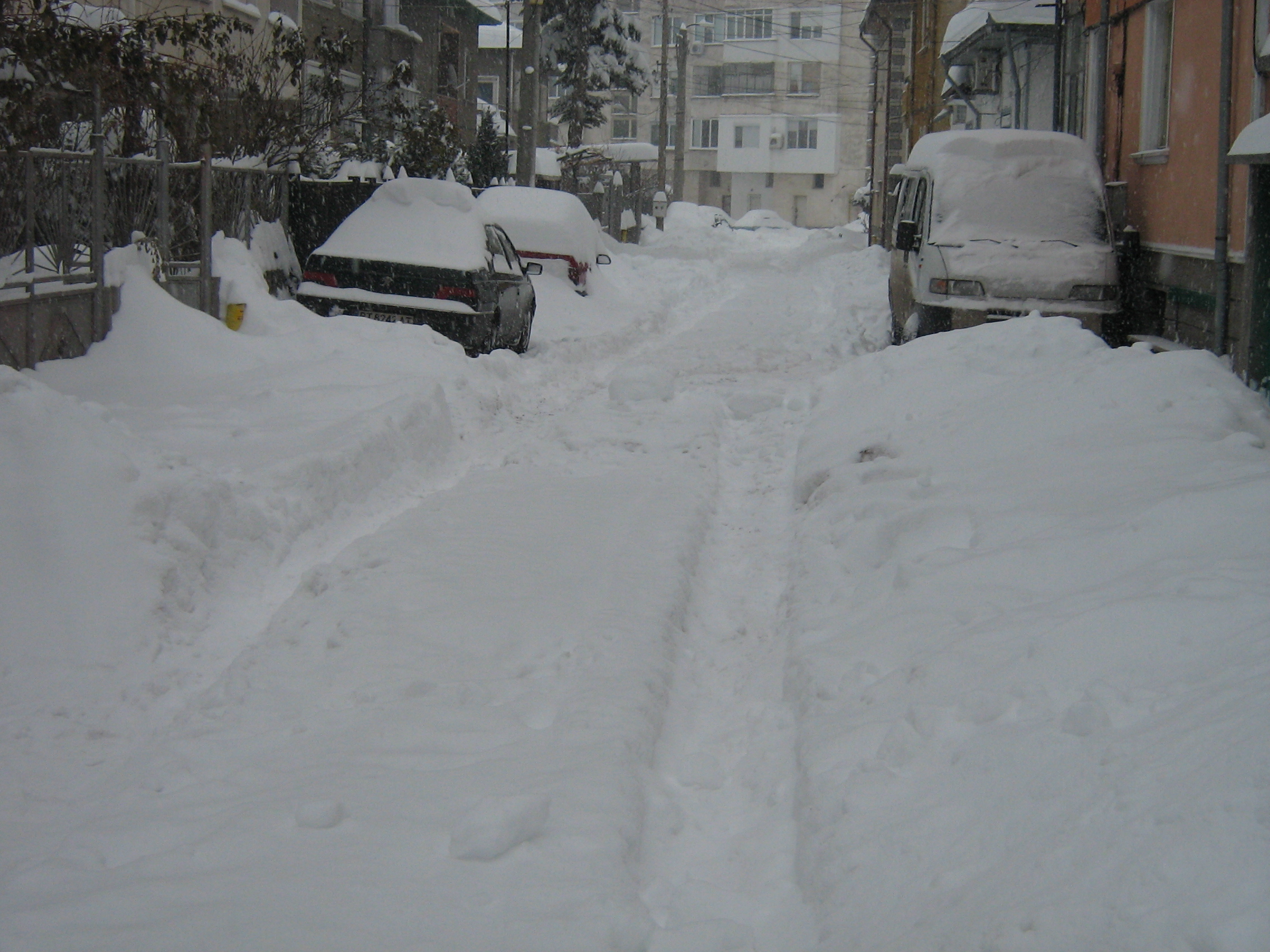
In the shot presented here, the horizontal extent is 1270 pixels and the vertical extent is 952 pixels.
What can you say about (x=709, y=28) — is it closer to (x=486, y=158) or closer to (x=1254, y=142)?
(x=486, y=158)

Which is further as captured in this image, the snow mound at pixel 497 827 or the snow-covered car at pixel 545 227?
the snow-covered car at pixel 545 227

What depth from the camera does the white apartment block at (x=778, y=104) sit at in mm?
73062

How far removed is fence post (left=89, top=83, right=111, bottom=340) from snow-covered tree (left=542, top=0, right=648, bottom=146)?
31.6 m

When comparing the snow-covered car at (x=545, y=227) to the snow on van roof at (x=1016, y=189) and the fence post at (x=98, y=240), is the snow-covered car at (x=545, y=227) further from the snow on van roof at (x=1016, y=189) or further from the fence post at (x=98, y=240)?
the fence post at (x=98, y=240)

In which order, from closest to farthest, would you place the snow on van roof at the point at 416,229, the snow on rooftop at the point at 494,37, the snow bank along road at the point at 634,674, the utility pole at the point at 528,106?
the snow bank along road at the point at 634,674 < the snow on van roof at the point at 416,229 < the utility pole at the point at 528,106 < the snow on rooftop at the point at 494,37

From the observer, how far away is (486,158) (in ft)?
83.0

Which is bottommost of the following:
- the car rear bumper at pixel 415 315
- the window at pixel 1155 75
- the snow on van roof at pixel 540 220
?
the car rear bumper at pixel 415 315

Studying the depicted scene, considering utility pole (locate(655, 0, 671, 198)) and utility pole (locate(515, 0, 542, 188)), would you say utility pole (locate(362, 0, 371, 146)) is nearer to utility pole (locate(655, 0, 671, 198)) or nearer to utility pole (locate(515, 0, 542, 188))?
utility pole (locate(515, 0, 542, 188))

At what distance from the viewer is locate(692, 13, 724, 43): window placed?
75062 millimetres

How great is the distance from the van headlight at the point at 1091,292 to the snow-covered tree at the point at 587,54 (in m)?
29.7

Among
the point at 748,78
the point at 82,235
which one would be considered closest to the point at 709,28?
the point at 748,78

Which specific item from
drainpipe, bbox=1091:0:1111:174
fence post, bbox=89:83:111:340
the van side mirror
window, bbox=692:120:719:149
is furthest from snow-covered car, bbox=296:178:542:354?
window, bbox=692:120:719:149

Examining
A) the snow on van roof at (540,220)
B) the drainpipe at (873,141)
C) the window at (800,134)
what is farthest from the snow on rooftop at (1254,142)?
the window at (800,134)

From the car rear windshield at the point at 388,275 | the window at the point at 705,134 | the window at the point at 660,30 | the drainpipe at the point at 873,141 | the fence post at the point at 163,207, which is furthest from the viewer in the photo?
the window at the point at 660,30
